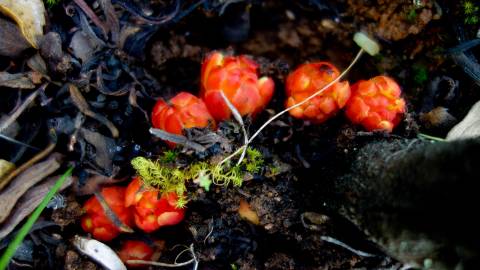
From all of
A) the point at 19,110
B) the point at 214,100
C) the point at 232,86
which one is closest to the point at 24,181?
the point at 19,110

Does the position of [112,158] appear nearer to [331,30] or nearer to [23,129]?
[23,129]

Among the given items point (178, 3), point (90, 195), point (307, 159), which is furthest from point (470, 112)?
point (90, 195)

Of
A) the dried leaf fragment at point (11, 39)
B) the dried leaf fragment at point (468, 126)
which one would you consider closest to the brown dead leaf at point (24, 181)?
the dried leaf fragment at point (11, 39)

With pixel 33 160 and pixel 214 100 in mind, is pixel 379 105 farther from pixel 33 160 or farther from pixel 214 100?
pixel 33 160

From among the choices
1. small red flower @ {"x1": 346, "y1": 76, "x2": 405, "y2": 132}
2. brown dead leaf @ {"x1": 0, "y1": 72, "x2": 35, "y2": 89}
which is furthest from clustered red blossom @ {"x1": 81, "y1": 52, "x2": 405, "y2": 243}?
brown dead leaf @ {"x1": 0, "y1": 72, "x2": 35, "y2": 89}

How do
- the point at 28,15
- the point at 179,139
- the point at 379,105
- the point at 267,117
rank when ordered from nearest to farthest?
the point at 179,139 → the point at 379,105 → the point at 28,15 → the point at 267,117

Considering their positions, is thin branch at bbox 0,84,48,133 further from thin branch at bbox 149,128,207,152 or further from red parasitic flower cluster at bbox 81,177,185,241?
thin branch at bbox 149,128,207,152

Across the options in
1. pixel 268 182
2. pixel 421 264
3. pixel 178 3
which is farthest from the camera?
pixel 178 3
